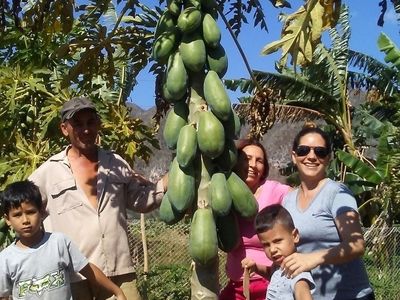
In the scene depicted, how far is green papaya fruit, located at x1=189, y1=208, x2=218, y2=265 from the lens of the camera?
281 cm

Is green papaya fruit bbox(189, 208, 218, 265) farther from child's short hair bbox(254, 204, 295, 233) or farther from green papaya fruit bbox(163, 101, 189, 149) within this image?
green papaya fruit bbox(163, 101, 189, 149)

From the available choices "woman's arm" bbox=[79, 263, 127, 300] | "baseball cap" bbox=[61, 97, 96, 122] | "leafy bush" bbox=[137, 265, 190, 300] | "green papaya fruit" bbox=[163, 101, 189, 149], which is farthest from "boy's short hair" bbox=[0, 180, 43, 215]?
"leafy bush" bbox=[137, 265, 190, 300]

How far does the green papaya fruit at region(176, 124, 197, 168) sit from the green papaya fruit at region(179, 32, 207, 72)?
24 centimetres

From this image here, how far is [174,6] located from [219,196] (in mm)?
751

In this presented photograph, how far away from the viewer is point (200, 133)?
2875 millimetres

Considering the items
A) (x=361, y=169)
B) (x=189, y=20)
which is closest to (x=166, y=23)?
(x=189, y=20)

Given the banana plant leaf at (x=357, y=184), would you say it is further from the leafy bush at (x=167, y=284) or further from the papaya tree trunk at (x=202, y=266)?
the papaya tree trunk at (x=202, y=266)

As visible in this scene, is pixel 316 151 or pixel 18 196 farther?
pixel 18 196

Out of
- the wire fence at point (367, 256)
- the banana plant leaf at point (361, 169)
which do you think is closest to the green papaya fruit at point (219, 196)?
the wire fence at point (367, 256)

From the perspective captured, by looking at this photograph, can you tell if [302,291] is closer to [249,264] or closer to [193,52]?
[249,264]

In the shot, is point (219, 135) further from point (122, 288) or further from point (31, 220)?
point (122, 288)

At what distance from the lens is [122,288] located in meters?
3.78

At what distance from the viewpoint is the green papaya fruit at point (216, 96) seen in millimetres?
2883

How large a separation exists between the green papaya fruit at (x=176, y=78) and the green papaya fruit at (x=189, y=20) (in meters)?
0.11
